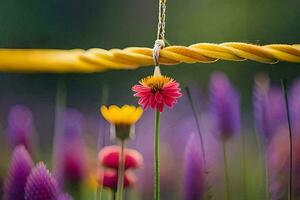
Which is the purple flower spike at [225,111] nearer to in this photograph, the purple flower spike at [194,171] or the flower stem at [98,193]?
the purple flower spike at [194,171]

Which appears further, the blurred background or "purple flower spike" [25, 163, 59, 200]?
the blurred background

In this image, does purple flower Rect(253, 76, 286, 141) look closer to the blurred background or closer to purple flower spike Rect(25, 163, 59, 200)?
the blurred background

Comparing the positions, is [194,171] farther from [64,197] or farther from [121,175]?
[64,197]

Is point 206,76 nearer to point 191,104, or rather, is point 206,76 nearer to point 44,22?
point 191,104

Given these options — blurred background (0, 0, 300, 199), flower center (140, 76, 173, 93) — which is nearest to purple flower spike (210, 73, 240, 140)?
blurred background (0, 0, 300, 199)

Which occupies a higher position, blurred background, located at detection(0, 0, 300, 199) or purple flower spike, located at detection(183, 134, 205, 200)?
blurred background, located at detection(0, 0, 300, 199)

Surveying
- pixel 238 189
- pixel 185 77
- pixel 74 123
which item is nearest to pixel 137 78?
pixel 185 77
